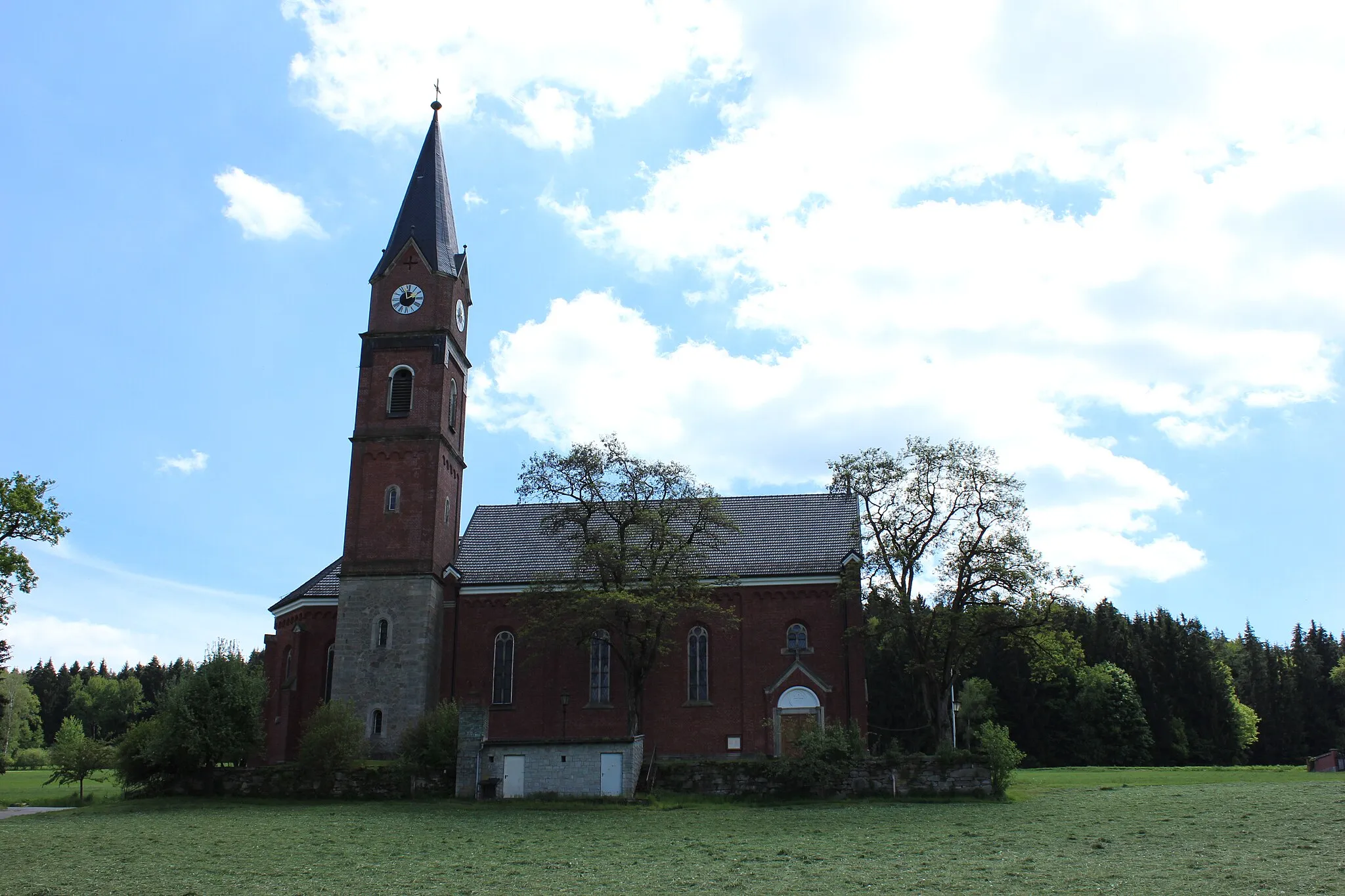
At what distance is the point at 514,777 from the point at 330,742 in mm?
7040

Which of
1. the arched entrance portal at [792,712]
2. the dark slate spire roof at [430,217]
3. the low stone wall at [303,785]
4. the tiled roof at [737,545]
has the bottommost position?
the low stone wall at [303,785]

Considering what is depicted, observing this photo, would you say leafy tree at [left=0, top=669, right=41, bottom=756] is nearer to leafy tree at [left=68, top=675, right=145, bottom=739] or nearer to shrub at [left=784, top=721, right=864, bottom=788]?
leafy tree at [left=68, top=675, right=145, bottom=739]

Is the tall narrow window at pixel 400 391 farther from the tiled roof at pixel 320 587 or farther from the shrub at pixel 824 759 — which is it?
the shrub at pixel 824 759

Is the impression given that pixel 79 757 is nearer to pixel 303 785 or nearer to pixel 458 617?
pixel 303 785

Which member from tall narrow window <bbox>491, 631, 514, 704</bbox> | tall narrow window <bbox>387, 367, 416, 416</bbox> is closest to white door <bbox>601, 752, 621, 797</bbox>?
tall narrow window <bbox>491, 631, 514, 704</bbox>

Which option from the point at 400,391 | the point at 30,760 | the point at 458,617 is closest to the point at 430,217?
the point at 400,391

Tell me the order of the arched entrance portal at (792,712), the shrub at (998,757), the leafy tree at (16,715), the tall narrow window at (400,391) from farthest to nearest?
the leafy tree at (16,715) → the tall narrow window at (400,391) → the arched entrance portal at (792,712) → the shrub at (998,757)

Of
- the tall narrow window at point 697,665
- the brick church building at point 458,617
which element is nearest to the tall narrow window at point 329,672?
the brick church building at point 458,617

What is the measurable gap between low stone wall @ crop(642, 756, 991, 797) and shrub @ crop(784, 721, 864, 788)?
0.20m

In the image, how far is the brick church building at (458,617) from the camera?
44.9m

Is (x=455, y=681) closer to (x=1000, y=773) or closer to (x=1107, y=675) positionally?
(x=1000, y=773)

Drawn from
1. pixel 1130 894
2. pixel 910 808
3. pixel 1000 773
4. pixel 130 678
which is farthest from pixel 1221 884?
pixel 130 678

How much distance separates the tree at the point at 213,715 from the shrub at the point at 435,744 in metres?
5.78

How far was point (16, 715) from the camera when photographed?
10231 cm
